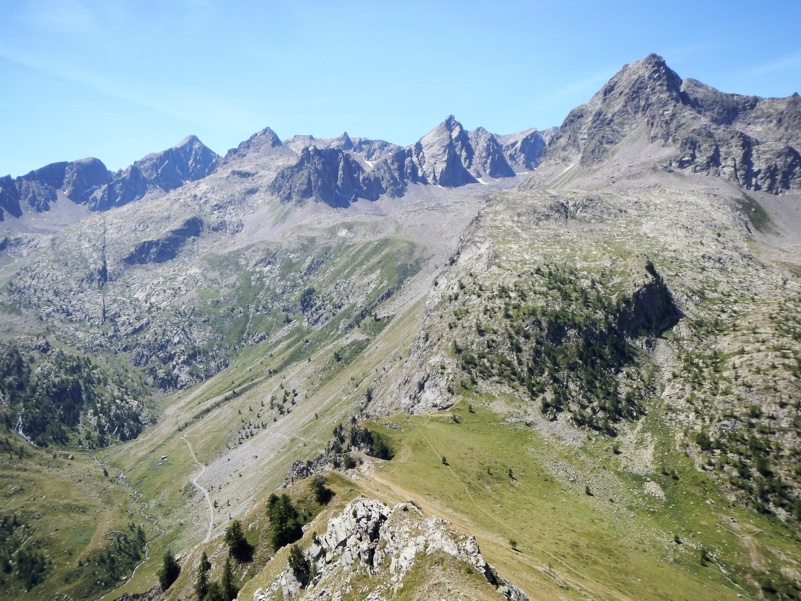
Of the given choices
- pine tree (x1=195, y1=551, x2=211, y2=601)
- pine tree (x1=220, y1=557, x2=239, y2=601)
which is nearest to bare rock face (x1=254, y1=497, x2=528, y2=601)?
pine tree (x1=220, y1=557, x2=239, y2=601)

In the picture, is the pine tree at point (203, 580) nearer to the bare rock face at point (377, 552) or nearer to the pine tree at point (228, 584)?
the pine tree at point (228, 584)

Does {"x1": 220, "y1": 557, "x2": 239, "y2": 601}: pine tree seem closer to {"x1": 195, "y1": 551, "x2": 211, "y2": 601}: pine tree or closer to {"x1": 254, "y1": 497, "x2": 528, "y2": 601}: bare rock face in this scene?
{"x1": 195, "y1": 551, "x2": 211, "y2": 601}: pine tree

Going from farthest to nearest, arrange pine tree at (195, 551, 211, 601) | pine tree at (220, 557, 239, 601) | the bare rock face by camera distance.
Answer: pine tree at (195, 551, 211, 601) → pine tree at (220, 557, 239, 601) → the bare rock face

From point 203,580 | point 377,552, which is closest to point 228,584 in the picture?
point 203,580

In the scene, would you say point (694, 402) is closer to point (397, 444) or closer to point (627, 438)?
point (627, 438)

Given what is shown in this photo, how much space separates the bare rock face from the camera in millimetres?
51625

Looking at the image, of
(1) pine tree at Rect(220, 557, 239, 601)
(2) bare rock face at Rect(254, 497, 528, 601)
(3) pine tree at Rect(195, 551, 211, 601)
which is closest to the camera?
(2) bare rock face at Rect(254, 497, 528, 601)

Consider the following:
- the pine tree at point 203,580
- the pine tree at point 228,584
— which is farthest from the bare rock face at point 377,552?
the pine tree at point 203,580

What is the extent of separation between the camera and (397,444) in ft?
447

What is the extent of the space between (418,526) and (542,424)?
110 m

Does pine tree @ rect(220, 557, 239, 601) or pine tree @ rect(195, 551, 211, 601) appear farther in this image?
pine tree @ rect(195, 551, 211, 601)

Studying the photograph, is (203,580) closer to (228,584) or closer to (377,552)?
(228,584)

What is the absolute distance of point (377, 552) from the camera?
59.0 metres

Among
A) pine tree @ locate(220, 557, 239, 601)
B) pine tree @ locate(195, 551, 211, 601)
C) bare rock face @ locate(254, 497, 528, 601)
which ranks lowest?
pine tree @ locate(195, 551, 211, 601)
